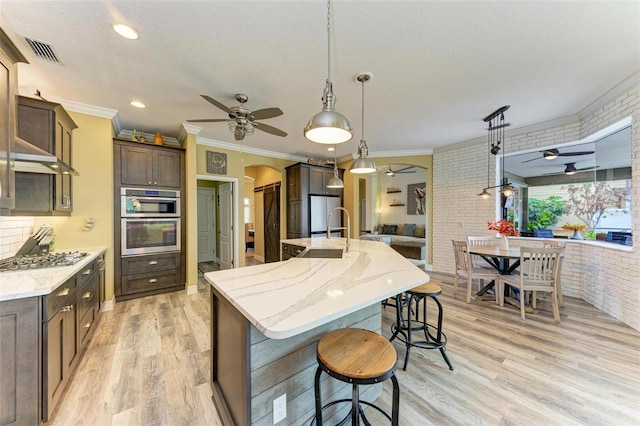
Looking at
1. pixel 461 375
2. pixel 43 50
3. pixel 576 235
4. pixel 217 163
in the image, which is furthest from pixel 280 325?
pixel 576 235

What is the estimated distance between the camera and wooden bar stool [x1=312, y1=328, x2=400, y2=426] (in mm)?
1104

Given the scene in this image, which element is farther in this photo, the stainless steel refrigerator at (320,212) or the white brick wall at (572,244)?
the stainless steel refrigerator at (320,212)

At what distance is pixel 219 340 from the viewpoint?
64.2 inches

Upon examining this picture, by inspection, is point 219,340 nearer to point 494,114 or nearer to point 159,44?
point 159,44

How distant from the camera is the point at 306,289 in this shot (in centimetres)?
141

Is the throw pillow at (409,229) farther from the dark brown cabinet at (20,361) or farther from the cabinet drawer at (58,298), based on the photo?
the dark brown cabinet at (20,361)

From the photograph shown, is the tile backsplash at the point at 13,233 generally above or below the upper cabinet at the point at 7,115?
below

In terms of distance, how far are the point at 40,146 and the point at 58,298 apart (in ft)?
5.33

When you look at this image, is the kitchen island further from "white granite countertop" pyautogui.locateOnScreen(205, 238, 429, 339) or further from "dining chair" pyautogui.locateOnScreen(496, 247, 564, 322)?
"dining chair" pyautogui.locateOnScreen(496, 247, 564, 322)

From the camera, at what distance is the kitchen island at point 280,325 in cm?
112

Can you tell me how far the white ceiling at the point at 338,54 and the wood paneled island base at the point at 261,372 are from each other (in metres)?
2.04

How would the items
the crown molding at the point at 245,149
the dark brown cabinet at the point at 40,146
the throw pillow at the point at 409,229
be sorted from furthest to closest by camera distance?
the throw pillow at the point at 409,229 → the crown molding at the point at 245,149 → the dark brown cabinet at the point at 40,146

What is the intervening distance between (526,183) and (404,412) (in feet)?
18.0


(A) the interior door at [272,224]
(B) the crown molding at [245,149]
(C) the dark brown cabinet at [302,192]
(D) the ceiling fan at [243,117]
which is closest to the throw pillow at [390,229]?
(C) the dark brown cabinet at [302,192]
